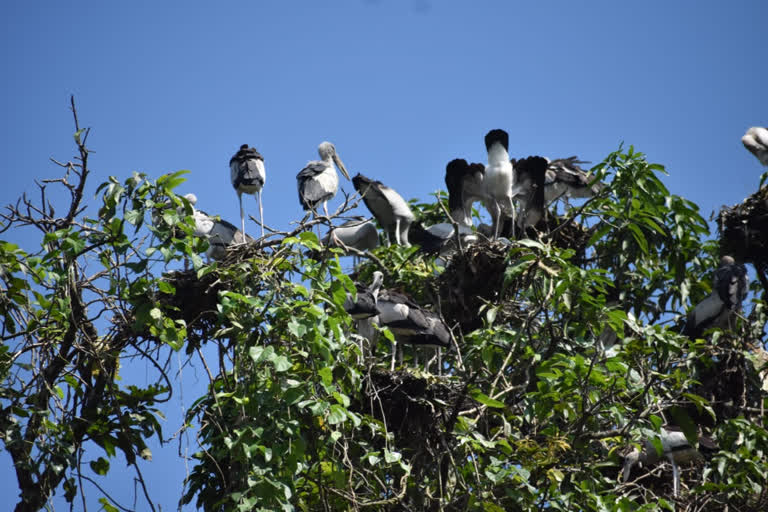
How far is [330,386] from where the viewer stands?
5902 millimetres

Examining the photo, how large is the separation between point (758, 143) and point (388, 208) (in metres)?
A: 3.71

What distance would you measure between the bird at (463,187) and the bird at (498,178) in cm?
6

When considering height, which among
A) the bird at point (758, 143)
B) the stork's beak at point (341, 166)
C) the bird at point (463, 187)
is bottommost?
the bird at point (463, 187)

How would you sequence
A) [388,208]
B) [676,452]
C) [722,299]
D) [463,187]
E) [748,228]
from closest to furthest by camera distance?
[676,452], [748,228], [722,299], [463,187], [388,208]

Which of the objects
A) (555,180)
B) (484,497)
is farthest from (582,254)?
(484,497)

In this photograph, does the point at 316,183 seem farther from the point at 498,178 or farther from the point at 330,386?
→ the point at 330,386

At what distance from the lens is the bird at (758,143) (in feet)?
35.5

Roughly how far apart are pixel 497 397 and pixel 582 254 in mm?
2653

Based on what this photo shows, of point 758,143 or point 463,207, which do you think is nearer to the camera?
point 463,207

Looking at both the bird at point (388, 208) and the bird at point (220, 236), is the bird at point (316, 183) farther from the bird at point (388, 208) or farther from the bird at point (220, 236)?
the bird at point (220, 236)

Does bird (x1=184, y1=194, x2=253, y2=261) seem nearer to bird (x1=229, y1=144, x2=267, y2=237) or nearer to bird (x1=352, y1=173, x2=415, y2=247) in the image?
bird (x1=229, y1=144, x2=267, y2=237)

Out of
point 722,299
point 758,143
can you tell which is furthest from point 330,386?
point 758,143

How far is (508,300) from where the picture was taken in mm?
8367

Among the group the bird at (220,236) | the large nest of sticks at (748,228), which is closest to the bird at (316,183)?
the bird at (220,236)
